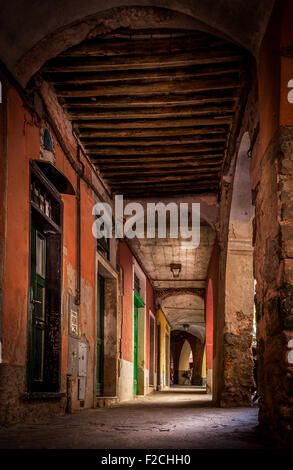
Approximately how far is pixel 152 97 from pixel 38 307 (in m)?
2.63

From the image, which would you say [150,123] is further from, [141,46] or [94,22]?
[94,22]

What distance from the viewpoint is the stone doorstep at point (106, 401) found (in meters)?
7.46

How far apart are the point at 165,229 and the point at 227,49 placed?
604cm

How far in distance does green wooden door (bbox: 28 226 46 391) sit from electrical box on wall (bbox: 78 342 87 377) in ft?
3.21

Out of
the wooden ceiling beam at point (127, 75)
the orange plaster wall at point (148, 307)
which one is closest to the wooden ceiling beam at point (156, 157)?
the wooden ceiling beam at point (127, 75)

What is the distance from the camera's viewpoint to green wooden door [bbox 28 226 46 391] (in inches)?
198

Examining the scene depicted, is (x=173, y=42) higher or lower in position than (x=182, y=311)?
higher

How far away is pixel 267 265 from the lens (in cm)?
364

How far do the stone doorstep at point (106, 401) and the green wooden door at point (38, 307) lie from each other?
243cm

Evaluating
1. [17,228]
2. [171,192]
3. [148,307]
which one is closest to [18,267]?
[17,228]

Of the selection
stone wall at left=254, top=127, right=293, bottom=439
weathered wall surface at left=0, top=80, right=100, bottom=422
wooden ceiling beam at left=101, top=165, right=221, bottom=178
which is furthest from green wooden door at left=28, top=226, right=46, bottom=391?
wooden ceiling beam at left=101, top=165, right=221, bottom=178
